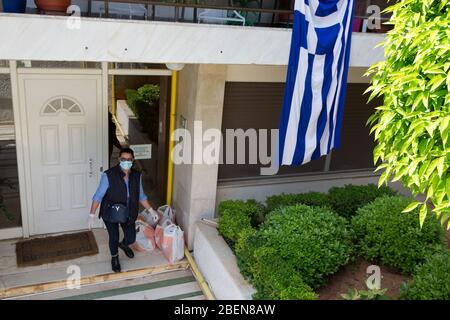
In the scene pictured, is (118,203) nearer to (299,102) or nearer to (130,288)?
(130,288)

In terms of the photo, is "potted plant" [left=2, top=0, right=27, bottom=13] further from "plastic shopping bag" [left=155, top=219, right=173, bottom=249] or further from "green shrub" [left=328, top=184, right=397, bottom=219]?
"green shrub" [left=328, top=184, right=397, bottom=219]

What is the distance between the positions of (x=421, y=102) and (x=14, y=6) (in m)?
4.16

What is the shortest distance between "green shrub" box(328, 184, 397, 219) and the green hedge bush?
3.79 feet

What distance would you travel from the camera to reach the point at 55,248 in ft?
20.9

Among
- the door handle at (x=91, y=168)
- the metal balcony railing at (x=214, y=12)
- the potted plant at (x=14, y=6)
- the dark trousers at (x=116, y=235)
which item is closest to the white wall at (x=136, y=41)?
the metal balcony railing at (x=214, y=12)

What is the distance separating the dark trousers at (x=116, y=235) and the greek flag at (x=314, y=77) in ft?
7.78

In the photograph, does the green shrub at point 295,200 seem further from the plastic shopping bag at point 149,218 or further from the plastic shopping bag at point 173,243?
the plastic shopping bag at point 149,218

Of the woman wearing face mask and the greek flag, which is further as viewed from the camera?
the woman wearing face mask

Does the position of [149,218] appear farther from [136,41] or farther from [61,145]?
[136,41]

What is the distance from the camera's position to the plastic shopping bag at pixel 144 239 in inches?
258

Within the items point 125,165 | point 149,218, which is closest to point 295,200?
point 149,218

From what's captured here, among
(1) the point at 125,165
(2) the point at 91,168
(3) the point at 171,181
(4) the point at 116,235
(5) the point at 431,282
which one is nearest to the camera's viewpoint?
(5) the point at 431,282

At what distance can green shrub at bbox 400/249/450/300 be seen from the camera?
4316 millimetres

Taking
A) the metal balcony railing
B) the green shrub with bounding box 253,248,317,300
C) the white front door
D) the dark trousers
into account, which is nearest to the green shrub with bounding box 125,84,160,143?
the white front door
